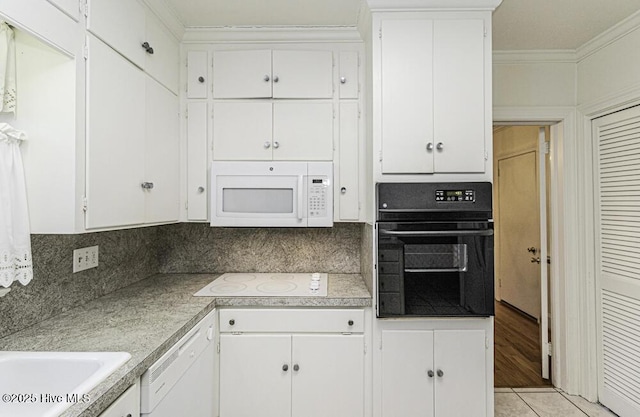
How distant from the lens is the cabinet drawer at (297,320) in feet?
6.43

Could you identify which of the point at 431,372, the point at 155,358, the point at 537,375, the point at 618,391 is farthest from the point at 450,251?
the point at 537,375

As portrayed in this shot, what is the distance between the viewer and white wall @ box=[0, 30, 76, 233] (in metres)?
1.30

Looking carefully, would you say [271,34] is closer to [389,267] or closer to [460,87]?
[460,87]

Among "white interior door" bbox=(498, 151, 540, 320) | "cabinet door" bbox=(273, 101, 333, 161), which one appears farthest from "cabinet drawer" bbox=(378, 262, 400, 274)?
"white interior door" bbox=(498, 151, 540, 320)

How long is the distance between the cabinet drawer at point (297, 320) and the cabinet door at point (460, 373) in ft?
1.55

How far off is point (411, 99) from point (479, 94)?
38 cm

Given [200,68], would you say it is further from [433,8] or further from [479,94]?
[479,94]

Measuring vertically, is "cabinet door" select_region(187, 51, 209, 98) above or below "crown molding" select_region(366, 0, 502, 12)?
below

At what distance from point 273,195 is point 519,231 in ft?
11.2

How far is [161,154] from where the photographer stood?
204 centimetres

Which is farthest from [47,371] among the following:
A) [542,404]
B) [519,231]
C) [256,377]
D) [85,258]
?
[519,231]

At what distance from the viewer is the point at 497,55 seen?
2.59 m

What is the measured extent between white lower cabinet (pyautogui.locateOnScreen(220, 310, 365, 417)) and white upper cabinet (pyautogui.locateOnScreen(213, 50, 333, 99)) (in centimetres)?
138

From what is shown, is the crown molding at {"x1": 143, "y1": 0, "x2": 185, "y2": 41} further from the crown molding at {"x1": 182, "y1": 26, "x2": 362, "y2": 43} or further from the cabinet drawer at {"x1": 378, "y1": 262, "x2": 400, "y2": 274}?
the cabinet drawer at {"x1": 378, "y1": 262, "x2": 400, "y2": 274}
